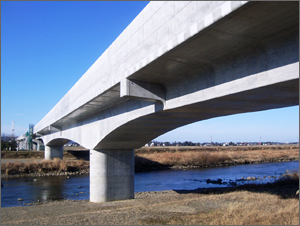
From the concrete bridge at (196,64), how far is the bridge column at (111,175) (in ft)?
7.61

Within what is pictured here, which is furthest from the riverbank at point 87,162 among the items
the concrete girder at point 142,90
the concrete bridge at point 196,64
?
the concrete girder at point 142,90

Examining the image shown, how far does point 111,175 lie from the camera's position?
18266 millimetres

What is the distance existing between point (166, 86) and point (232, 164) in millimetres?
44643

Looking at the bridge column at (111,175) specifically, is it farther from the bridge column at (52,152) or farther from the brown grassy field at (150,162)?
the bridge column at (52,152)

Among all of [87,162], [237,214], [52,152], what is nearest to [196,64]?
[237,214]

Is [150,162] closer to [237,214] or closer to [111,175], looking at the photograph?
[111,175]

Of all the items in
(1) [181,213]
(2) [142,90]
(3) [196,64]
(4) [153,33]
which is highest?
(4) [153,33]

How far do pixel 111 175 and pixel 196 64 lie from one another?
11827mm

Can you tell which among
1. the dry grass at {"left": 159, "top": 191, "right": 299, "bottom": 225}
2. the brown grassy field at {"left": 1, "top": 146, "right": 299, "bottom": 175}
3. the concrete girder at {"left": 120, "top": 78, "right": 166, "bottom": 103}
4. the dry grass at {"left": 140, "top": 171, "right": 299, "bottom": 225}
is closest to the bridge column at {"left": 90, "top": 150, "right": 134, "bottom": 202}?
the dry grass at {"left": 140, "top": 171, "right": 299, "bottom": 225}

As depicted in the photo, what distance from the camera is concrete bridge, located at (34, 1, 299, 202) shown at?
242 inches

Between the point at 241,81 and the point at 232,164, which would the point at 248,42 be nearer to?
the point at 241,81

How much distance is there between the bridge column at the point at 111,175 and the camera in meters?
18.0

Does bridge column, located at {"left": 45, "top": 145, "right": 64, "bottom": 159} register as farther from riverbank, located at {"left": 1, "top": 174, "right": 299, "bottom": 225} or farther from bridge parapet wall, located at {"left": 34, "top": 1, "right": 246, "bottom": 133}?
bridge parapet wall, located at {"left": 34, "top": 1, "right": 246, "bottom": 133}

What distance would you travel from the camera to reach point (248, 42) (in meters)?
7.04
